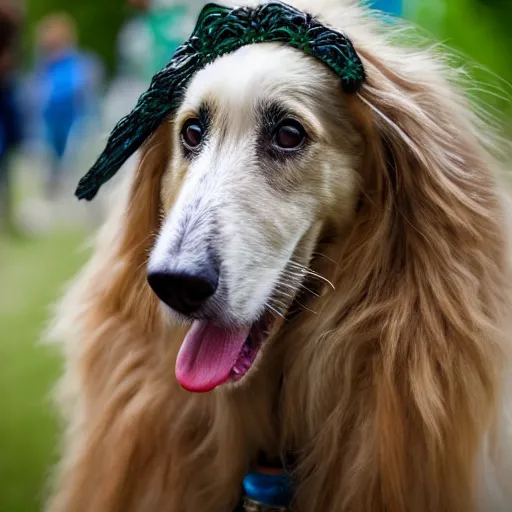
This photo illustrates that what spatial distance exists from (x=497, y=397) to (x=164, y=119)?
65cm

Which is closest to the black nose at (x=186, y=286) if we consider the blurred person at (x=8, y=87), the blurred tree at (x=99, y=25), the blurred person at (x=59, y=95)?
the blurred person at (x=8, y=87)

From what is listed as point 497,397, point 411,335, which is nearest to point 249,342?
point 411,335

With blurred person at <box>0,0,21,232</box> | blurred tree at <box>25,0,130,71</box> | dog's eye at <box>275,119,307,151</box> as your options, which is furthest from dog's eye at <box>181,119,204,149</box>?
blurred tree at <box>25,0,130,71</box>

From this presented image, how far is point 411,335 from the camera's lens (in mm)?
1012

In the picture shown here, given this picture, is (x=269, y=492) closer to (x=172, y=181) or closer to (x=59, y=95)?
(x=172, y=181)

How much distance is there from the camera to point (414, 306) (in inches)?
40.1

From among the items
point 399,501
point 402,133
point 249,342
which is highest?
point 402,133

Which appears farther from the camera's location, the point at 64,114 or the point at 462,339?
the point at 64,114

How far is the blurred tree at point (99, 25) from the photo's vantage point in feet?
15.8

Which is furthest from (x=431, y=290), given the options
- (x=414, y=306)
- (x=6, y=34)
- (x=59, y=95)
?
(x=59, y=95)

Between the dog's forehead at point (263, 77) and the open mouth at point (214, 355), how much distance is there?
32cm

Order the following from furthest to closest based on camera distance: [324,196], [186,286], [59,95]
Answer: [59,95]
[324,196]
[186,286]

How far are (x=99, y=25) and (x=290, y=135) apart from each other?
14.2 ft

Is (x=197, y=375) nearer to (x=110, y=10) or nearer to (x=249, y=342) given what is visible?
(x=249, y=342)
